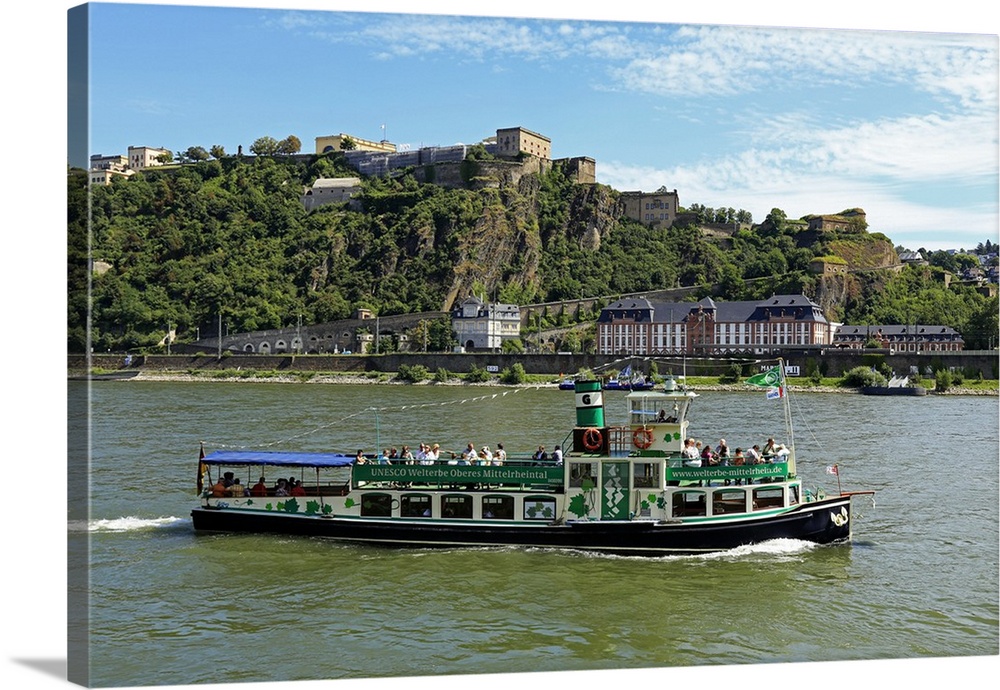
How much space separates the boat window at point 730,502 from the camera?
1791cm

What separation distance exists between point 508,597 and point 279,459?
5.93 m

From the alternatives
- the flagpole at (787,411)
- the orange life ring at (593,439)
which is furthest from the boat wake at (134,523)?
the flagpole at (787,411)

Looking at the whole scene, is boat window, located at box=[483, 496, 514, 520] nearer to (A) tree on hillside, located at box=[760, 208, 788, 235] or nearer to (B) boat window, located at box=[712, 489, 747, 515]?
(B) boat window, located at box=[712, 489, 747, 515]

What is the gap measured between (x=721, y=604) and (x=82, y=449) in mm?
9040

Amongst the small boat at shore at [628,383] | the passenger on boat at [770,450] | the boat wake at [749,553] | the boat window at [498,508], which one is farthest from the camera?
the small boat at shore at [628,383]

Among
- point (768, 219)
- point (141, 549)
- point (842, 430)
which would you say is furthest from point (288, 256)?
point (141, 549)

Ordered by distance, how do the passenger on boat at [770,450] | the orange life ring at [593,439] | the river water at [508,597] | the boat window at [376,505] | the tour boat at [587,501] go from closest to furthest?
the river water at [508,597], the orange life ring at [593,439], the tour boat at [587,501], the boat window at [376,505], the passenger on boat at [770,450]

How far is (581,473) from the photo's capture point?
17.5m

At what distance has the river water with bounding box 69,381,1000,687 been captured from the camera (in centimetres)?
1156

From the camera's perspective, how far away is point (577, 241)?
113562 millimetres

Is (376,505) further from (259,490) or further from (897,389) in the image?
(897,389)

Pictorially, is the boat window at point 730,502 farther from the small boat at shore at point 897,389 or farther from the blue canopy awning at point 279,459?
the small boat at shore at point 897,389

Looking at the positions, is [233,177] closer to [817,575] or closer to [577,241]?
[577,241]

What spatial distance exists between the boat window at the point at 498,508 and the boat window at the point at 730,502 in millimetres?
3617
